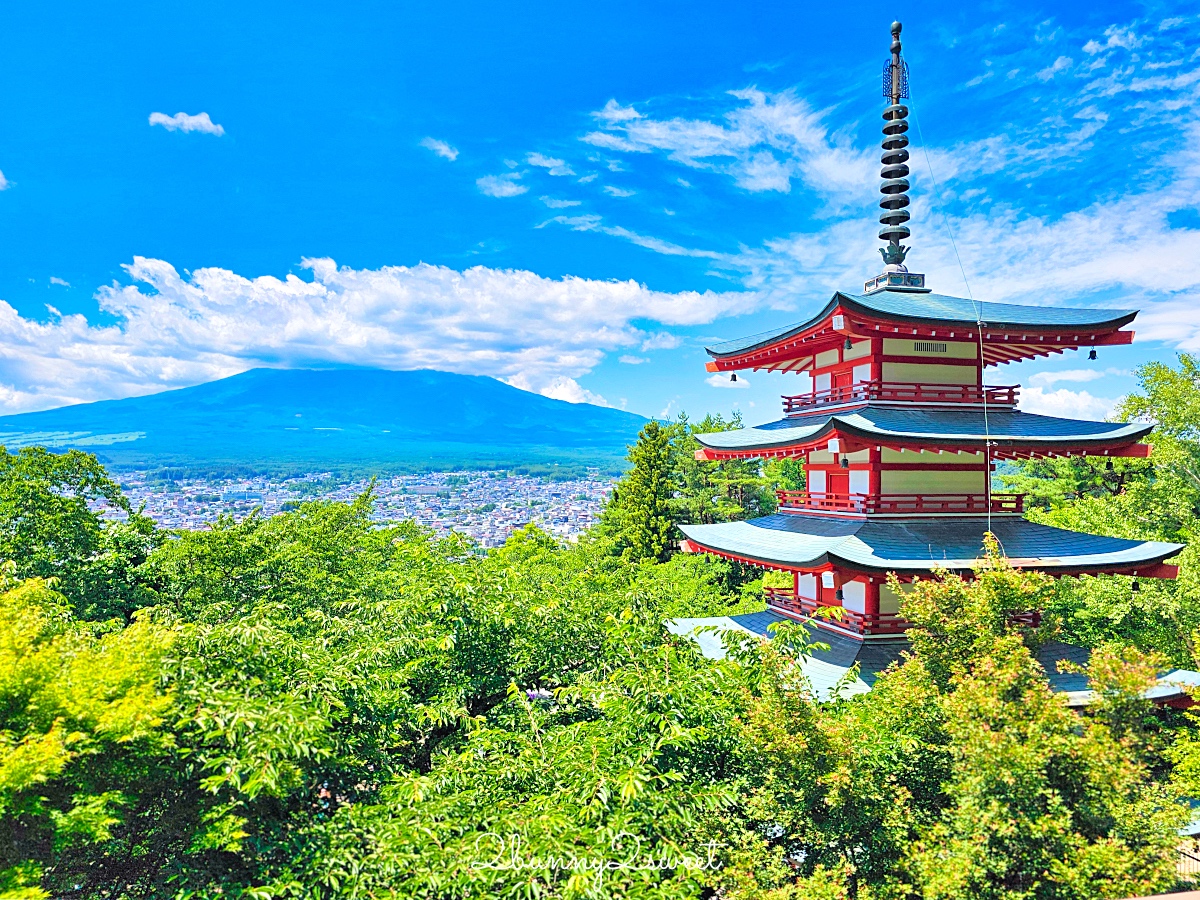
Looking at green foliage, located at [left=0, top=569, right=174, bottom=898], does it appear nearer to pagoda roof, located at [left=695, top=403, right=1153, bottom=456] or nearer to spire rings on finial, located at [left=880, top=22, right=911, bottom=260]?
pagoda roof, located at [left=695, top=403, right=1153, bottom=456]

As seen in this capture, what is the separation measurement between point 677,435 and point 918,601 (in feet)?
86.6

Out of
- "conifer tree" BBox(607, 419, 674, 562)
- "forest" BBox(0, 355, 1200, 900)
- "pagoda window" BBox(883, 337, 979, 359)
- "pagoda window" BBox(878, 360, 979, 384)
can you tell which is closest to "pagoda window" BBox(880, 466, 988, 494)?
"pagoda window" BBox(878, 360, 979, 384)

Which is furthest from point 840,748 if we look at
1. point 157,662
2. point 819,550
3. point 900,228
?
point 900,228

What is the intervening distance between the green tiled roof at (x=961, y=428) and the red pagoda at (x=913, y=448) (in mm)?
37

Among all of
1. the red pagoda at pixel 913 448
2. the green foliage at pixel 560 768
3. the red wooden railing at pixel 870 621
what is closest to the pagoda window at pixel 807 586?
the red pagoda at pixel 913 448

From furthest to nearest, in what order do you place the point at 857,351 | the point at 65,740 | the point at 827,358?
the point at 827,358 → the point at 857,351 → the point at 65,740

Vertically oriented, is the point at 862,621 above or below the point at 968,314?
below

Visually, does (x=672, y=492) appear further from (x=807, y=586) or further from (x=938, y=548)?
(x=938, y=548)

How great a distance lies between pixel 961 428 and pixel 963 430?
112mm

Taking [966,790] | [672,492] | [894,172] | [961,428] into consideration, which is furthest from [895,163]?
[672,492]

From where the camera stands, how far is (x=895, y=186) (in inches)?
559

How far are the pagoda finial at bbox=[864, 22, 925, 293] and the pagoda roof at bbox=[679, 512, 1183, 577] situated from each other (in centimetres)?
571

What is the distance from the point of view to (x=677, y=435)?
34.6m

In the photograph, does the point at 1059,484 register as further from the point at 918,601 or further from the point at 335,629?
the point at 335,629
